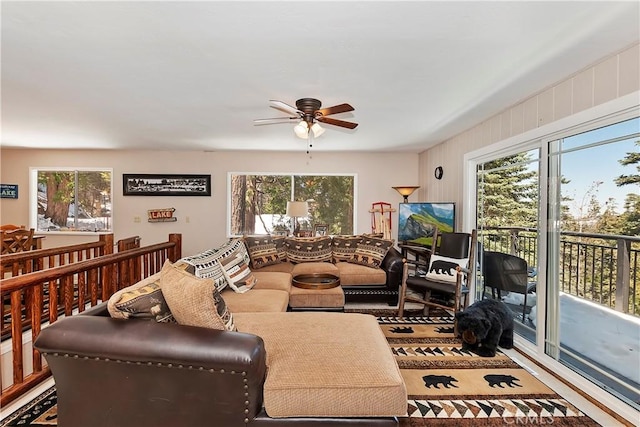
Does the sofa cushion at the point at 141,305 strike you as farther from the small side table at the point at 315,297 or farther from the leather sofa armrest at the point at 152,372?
the small side table at the point at 315,297

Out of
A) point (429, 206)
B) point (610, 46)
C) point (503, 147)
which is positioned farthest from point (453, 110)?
point (429, 206)

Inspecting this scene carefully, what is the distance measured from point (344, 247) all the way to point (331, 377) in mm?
3091

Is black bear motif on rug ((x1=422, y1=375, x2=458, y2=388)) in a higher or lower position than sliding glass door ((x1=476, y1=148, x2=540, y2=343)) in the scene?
lower

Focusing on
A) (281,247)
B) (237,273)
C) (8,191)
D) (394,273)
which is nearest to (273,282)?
(237,273)

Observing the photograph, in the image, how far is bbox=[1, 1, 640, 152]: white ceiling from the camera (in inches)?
62.7

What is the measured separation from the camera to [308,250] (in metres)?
4.45

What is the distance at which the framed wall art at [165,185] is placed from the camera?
544 centimetres

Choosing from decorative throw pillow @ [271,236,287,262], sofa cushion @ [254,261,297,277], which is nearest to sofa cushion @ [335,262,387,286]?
sofa cushion @ [254,261,297,277]

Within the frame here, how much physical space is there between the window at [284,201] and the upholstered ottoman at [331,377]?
386 cm

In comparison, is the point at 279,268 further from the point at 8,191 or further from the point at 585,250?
the point at 8,191

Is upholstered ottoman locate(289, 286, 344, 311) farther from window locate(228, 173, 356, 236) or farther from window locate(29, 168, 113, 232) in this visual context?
window locate(29, 168, 113, 232)

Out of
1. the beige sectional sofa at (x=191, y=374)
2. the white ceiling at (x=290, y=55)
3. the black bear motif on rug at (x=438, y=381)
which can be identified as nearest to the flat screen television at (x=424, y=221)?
the white ceiling at (x=290, y=55)

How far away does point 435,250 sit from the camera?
387 cm

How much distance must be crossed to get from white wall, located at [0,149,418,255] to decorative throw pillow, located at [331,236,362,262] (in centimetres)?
Answer: 111
